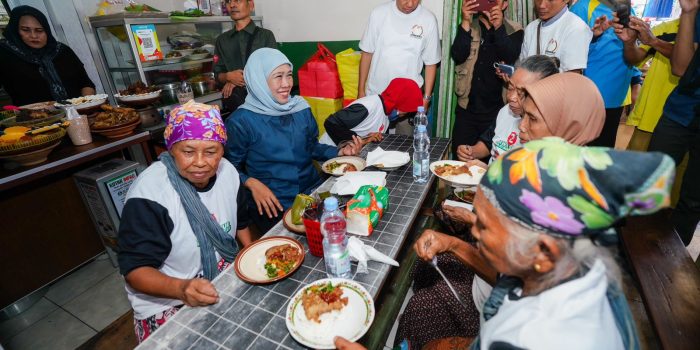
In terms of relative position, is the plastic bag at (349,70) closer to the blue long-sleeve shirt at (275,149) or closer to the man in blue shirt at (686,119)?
the blue long-sleeve shirt at (275,149)

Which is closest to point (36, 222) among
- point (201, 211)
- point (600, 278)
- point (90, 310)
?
point (90, 310)

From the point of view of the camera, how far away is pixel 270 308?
1228mm

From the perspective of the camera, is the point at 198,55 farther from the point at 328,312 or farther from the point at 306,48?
the point at 328,312

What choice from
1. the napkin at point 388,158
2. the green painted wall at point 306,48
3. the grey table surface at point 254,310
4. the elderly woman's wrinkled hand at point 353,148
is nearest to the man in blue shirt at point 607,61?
the green painted wall at point 306,48

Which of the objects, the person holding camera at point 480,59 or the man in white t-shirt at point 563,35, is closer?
the man in white t-shirt at point 563,35

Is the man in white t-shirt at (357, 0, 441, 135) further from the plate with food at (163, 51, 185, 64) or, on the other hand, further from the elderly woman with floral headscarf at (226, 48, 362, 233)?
the plate with food at (163, 51, 185, 64)

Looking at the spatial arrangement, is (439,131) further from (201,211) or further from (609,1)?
(201,211)

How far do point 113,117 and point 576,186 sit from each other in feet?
10.9

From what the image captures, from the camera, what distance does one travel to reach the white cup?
2611 millimetres

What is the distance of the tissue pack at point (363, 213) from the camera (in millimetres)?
1566

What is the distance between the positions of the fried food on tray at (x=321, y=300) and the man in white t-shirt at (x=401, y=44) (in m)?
2.96

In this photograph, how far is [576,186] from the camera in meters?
0.77

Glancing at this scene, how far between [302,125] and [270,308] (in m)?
1.58

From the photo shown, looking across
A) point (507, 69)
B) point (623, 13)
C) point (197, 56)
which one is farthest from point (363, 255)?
point (197, 56)
